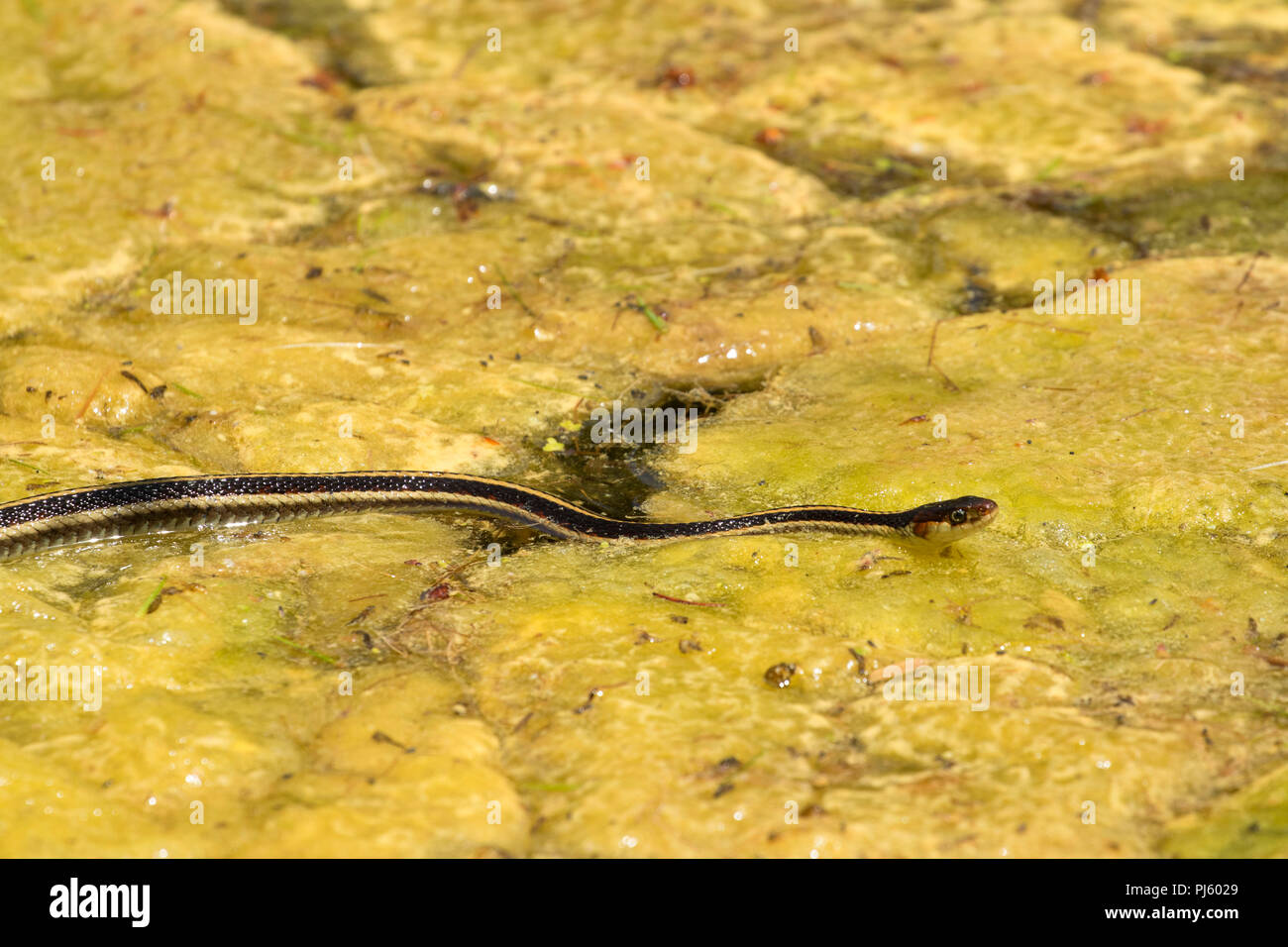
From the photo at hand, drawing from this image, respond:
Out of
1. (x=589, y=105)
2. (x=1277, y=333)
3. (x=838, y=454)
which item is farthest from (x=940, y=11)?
(x=838, y=454)

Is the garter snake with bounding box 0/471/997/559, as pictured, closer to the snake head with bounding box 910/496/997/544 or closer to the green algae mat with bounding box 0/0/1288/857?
the snake head with bounding box 910/496/997/544

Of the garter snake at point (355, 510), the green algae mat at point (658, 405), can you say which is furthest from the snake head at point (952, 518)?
the green algae mat at point (658, 405)

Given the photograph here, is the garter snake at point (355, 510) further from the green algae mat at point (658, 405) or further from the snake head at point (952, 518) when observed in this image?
the green algae mat at point (658, 405)

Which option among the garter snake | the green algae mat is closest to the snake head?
the garter snake

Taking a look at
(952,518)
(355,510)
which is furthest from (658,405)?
(952,518)

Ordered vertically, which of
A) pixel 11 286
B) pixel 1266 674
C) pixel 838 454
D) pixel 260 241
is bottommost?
pixel 1266 674

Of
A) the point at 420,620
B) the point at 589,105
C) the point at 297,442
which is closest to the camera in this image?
the point at 420,620
